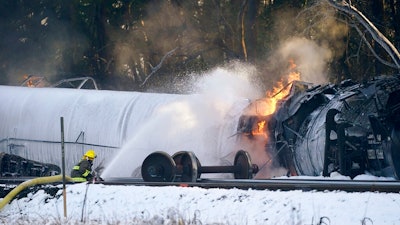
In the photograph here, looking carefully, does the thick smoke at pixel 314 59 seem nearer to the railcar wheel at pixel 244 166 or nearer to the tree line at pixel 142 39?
the tree line at pixel 142 39

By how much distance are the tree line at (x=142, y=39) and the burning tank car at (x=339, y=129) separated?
52.6 ft

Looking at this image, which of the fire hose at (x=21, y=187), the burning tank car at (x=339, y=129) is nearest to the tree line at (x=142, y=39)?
the burning tank car at (x=339, y=129)

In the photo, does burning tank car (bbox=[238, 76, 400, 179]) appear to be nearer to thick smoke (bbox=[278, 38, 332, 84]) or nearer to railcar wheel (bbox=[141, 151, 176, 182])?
railcar wheel (bbox=[141, 151, 176, 182])

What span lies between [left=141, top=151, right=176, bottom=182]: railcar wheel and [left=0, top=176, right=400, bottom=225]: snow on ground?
2.97m

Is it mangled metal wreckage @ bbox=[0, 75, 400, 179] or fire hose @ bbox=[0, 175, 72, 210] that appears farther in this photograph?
mangled metal wreckage @ bbox=[0, 75, 400, 179]

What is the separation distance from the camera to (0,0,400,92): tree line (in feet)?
137

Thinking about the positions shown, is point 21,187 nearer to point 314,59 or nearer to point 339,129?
point 339,129

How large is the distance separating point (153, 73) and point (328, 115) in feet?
87.6

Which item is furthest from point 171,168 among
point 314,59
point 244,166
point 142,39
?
point 142,39

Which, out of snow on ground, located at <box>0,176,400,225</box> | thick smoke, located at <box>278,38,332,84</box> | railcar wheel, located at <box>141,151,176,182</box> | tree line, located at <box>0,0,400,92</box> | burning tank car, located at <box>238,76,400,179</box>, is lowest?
snow on ground, located at <box>0,176,400,225</box>

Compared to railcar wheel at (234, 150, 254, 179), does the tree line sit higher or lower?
Result: higher

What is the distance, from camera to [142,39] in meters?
46.6

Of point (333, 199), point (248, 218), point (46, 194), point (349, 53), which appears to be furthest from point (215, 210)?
point (349, 53)

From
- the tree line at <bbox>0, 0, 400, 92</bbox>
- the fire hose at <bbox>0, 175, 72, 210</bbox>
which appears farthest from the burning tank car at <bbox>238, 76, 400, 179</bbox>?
the tree line at <bbox>0, 0, 400, 92</bbox>
